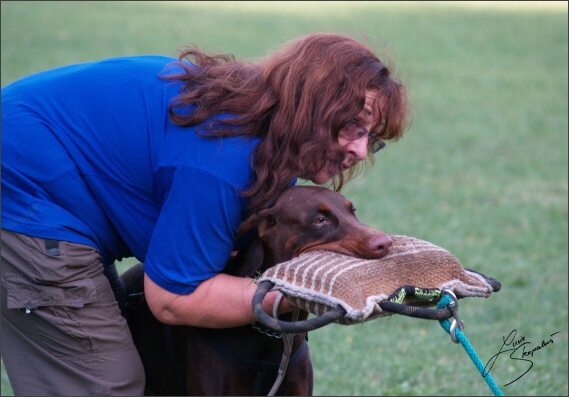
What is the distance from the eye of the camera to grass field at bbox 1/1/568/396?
539 cm

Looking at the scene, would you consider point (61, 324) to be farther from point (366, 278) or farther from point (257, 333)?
point (366, 278)

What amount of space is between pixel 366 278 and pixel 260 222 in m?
0.56

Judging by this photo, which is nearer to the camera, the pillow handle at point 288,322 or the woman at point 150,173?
the pillow handle at point 288,322

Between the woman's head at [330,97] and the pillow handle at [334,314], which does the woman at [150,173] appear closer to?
the woman's head at [330,97]

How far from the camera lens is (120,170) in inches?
124

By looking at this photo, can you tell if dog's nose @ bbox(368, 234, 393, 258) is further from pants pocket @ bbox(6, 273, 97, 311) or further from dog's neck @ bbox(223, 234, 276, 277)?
pants pocket @ bbox(6, 273, 97, 311)

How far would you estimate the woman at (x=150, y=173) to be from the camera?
9.77 ft

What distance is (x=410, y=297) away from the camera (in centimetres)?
280

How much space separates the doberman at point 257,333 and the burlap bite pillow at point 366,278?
0.33ft

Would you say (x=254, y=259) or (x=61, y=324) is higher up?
(x=254, y=259)

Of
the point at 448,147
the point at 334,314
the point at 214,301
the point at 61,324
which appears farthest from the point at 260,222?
the point at 448,147

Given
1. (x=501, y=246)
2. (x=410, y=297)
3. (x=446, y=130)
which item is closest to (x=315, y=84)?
(x=410, y=297)

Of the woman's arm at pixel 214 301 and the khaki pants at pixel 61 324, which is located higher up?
the woman's arm at pixel 214 301

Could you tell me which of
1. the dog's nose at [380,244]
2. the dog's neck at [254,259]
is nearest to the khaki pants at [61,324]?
the dog's neck at [254,259]
